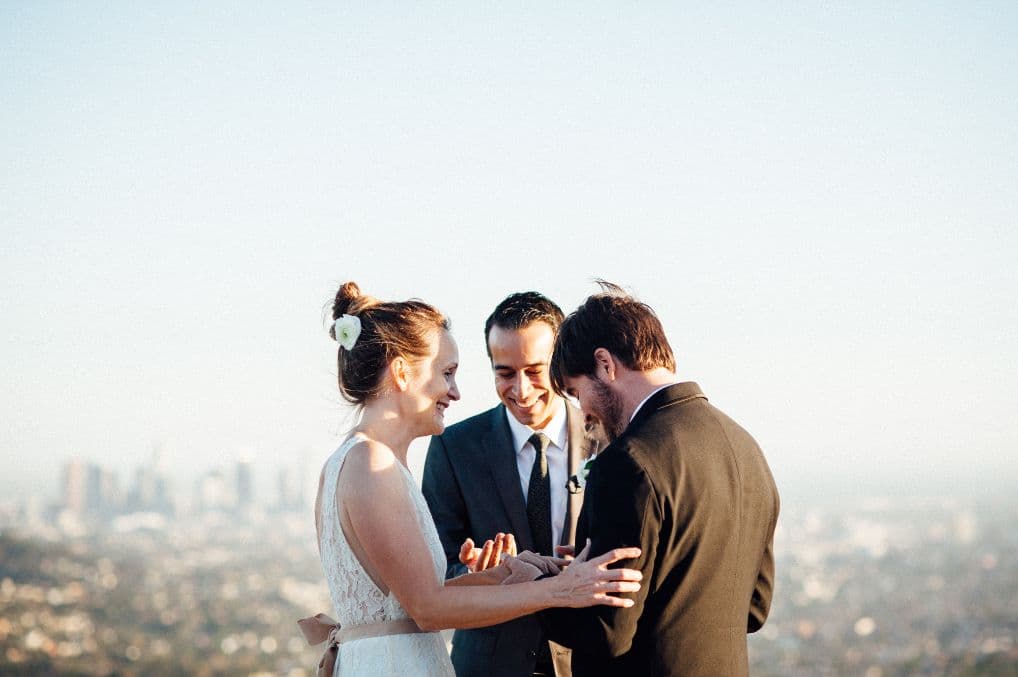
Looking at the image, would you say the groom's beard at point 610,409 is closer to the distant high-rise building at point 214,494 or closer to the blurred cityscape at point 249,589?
the blurred cityscape at point 249,589

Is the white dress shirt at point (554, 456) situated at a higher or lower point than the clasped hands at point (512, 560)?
higher

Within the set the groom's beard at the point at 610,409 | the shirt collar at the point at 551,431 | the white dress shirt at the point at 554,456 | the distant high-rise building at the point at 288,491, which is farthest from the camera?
the distant high-rise building at the point at 288,491

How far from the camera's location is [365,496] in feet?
13.6

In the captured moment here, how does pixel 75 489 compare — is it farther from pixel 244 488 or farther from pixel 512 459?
pixel 512 459

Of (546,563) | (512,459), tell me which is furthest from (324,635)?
(512,459)

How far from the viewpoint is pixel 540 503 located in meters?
5.54

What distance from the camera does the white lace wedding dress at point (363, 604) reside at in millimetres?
4305

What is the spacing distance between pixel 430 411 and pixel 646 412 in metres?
1.06

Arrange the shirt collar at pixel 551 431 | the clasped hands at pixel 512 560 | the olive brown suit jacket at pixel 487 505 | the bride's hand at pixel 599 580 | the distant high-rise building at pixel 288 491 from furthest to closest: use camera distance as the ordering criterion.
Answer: the distant high-rise building at pixel 288 491
the shirt collar at pixel 551 431
the olive brown suit jacket at pixel 487 505
the clasped hands at pixel 512 560
the bride's hand at pixel 599 580

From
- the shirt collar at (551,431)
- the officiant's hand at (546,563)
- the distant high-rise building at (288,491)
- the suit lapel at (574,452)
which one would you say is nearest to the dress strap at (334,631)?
the officiant's hand at (546,563)

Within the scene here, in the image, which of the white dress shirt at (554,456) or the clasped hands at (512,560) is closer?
the clasped hands at (512,560)

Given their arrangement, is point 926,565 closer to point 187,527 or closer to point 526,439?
point 187,527

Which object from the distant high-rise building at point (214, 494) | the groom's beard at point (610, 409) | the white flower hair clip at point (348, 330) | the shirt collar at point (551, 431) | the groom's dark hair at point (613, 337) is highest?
the white flower hair clip at point (348, 330)

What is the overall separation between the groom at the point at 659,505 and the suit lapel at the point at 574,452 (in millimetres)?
1426
